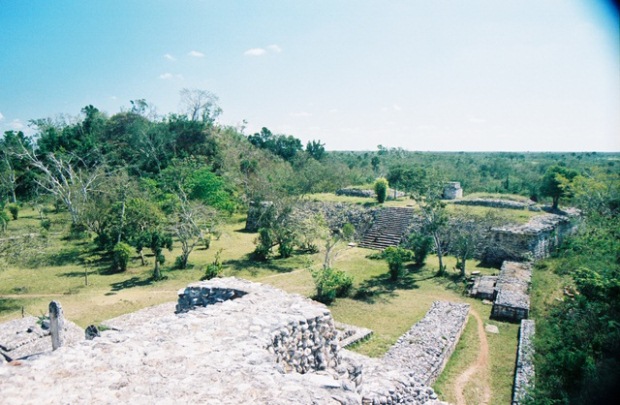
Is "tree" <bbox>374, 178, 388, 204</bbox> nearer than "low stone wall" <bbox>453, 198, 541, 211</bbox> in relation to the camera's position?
No

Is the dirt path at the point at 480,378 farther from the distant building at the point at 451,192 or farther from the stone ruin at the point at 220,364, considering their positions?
the distant building at the point at 451,192

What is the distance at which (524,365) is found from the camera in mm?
10062

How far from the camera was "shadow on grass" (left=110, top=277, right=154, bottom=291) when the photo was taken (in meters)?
16.4

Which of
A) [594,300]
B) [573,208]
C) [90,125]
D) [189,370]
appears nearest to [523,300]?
[594,300]

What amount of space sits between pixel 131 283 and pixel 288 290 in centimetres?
733

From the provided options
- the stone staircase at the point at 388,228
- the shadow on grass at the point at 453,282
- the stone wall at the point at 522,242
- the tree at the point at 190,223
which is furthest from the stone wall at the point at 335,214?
the stone wall at the point at 522,242

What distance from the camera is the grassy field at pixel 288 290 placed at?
11258mm

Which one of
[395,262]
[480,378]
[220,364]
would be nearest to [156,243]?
[395,262]

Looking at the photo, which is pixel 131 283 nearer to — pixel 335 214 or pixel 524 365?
pixel 335 214

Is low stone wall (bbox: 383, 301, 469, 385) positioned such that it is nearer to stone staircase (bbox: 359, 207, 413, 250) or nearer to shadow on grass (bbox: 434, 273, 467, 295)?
shadow on grass (bbox: 434, 273, 467, 295)

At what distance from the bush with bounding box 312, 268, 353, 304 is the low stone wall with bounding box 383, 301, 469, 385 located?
358cm

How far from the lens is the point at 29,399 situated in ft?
14.0

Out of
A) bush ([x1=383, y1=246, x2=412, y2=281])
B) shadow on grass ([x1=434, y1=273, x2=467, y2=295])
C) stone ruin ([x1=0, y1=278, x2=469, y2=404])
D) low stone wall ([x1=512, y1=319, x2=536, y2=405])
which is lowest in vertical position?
low stone wall ([x1=512, y1=319, x2=536, y2=405])

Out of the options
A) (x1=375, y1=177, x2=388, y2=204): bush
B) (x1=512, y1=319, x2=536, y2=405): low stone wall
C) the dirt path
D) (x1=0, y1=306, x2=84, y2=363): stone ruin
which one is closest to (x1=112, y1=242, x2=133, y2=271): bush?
(x1=0, y1=306, x2=84, y2=363): stone ruin
